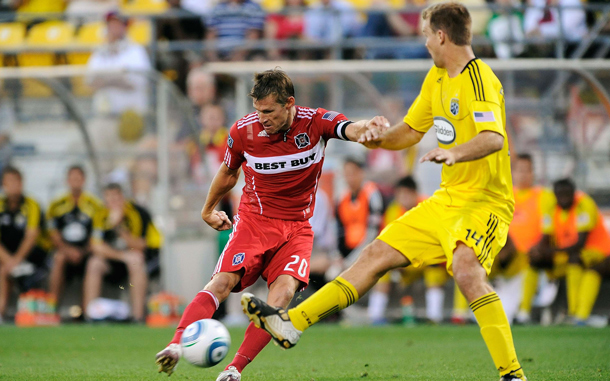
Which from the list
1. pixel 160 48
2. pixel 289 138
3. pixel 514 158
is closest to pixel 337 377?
pixel 289 138

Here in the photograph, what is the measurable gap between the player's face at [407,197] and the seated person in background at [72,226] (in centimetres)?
418

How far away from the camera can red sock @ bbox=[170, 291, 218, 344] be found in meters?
5.09

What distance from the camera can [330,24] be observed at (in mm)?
12188

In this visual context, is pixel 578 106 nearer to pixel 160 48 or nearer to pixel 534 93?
pixel 534 93

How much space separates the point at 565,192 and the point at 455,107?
5.93 metres

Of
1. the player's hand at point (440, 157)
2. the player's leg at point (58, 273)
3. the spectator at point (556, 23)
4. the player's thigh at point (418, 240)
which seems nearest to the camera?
the player's hand at point (440, 157)

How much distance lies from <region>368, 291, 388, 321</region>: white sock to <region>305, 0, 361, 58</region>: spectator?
3652 millimetres

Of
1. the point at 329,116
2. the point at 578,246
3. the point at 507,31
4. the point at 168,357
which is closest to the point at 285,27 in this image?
the point at 507,31

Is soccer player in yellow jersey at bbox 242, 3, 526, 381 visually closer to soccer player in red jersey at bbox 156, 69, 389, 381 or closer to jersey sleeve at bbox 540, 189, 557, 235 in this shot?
soccer player in red jersey at bbox 156, 69, 389, 381

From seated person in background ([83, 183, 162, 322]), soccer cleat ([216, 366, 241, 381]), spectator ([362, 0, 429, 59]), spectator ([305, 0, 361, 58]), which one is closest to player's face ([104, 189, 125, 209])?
seated person in background ([83, 183, 162, 322])

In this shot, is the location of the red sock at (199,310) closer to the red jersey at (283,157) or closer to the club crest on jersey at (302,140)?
the red jersey at (283,157)

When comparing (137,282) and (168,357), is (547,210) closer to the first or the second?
(137,282)

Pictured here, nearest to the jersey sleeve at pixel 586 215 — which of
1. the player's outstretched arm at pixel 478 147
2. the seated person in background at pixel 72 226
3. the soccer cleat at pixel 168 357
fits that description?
the player's outstretched arm at pixel 478 147

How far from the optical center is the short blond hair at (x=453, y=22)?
5.07 meters
